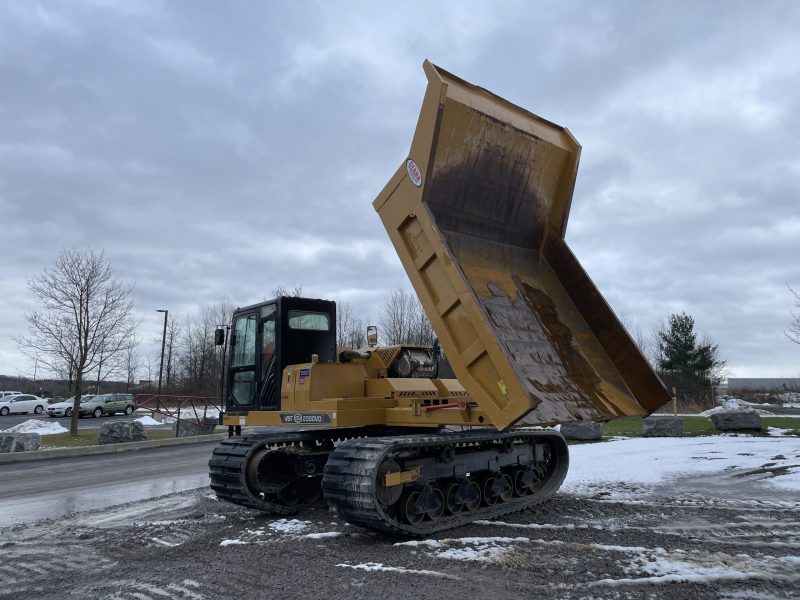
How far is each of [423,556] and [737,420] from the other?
15.6 metres

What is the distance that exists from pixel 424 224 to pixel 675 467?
27.3 feet

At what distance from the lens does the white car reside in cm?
3825

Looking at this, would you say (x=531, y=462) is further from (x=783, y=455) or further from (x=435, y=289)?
(x=783, y=455)

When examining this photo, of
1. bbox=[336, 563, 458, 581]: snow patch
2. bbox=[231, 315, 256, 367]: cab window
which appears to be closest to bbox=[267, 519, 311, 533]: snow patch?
bbox=[336, 563, 458, 581]: snow patch

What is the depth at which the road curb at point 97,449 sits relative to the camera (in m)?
15.3

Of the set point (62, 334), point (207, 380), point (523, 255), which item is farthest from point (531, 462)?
point (207, 380)

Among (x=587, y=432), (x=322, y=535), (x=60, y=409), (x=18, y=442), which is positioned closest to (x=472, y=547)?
(x=322, y=535)

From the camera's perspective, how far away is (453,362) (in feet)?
20.5

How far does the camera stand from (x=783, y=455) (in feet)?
41.6

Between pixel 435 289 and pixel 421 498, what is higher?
pixel 435 289

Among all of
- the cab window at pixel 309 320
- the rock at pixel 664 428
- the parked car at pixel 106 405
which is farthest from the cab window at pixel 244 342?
the parked car at pixel 106 405

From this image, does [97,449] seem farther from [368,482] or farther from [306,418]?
[368,482]

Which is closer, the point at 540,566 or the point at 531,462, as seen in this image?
the point at 540,566

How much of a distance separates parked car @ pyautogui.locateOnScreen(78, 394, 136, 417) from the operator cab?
100 feet
